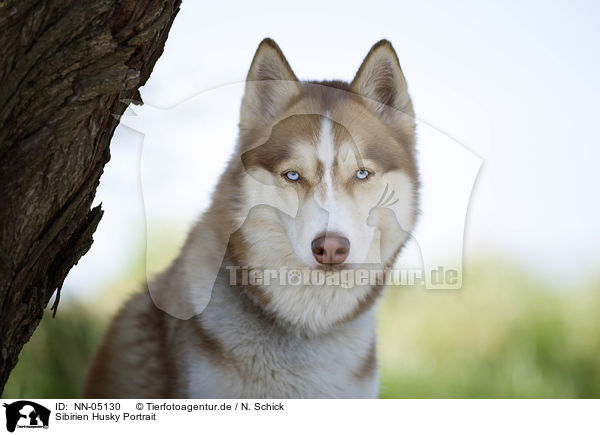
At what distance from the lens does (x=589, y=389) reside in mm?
2172

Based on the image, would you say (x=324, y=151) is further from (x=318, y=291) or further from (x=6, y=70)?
(x=6, y=70)

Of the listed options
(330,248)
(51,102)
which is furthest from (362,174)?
(51,102)

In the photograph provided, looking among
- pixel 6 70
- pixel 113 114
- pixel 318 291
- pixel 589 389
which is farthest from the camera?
pixel 589 389

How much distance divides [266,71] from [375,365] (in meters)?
0.89

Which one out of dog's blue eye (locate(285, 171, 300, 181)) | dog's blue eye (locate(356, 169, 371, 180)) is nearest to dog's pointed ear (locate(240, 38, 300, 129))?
dog's blue eye (locate(285, 171, 300, 181))

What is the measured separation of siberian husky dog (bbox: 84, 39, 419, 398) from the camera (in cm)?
153

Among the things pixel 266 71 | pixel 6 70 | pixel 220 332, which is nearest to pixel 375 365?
pixel 220 332

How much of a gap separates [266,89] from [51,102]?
1.80ft
